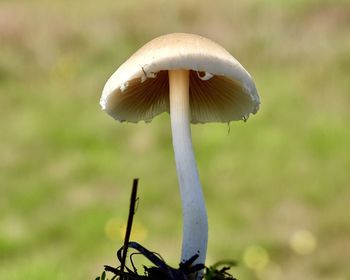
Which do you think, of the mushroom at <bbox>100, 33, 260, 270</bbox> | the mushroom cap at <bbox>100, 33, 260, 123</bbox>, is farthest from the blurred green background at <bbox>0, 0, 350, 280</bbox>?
the mushroom at <bbox>100, 33, 260, 270</bbox>

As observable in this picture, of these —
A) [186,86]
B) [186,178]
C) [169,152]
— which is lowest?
[186,178]

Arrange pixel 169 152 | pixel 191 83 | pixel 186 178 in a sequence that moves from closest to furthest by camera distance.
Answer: pixel 186 178
pixel 191 83
pixel 169 152

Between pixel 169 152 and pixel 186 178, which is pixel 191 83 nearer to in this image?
pixel 186 178

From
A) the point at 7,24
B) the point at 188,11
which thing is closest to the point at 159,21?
the point at 188,11

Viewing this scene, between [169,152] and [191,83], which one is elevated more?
[169,152]

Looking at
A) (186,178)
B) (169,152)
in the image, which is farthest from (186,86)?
(169,152)

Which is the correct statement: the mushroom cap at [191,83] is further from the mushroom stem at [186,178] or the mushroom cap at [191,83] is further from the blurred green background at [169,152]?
the blurred green background at [169,152]

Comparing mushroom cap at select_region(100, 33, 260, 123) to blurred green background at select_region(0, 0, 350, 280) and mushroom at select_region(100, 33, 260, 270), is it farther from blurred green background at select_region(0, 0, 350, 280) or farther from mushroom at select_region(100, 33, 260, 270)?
blurred green background at select_region(0, 0, 350, 280)
